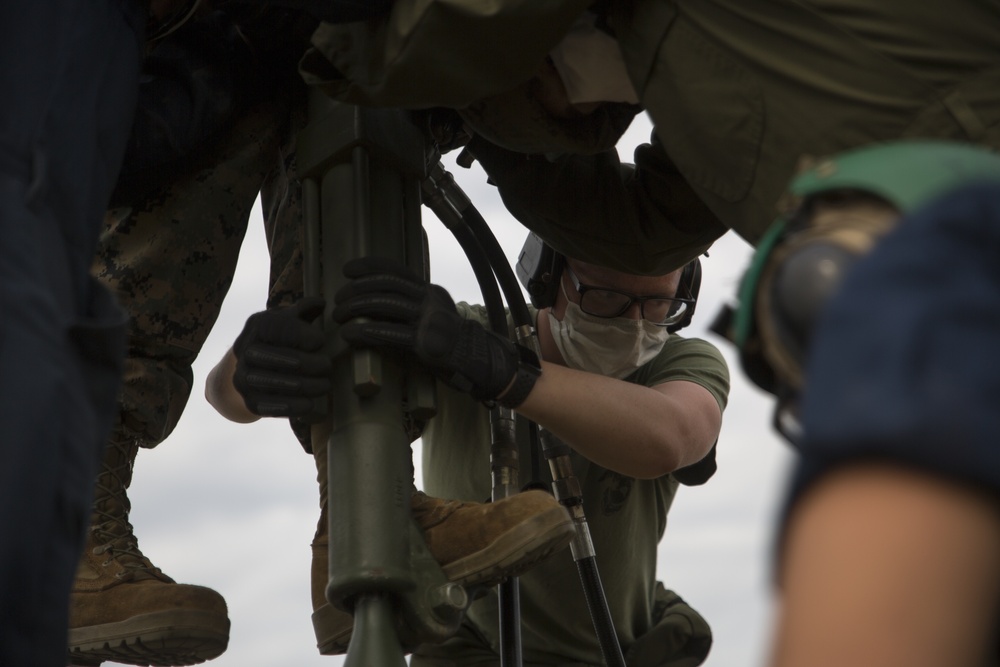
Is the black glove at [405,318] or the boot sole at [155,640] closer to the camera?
the black glove at [405,318]

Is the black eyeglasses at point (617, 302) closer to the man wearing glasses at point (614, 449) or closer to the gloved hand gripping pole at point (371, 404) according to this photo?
the man wearing glasses at point (614, 449)

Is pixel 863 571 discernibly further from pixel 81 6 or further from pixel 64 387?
pixel 81 6

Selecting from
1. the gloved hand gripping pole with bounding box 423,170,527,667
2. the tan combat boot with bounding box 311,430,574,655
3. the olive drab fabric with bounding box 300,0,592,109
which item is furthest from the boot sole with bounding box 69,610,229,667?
the olive drab fabric with bounding box 300,0,592,109

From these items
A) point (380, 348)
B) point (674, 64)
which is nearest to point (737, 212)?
point (674, 64)

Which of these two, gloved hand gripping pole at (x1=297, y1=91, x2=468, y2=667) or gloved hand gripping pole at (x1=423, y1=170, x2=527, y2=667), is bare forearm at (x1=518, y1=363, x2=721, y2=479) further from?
gloved hand gripping pole at (x1=297, y1=91, x2=468, y2=667)

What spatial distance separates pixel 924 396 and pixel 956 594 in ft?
0.31

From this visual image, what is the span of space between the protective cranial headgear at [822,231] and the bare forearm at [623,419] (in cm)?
145

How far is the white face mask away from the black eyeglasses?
0.05 feet

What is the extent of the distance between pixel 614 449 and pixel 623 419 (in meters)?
0.07

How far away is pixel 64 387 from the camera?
1.25m

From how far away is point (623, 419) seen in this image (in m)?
2.68

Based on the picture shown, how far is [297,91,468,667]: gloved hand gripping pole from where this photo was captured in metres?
1.86

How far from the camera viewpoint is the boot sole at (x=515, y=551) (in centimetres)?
200

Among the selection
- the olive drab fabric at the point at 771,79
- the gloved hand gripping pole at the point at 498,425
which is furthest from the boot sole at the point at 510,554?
the olive drab fabric at the point at 771,79
